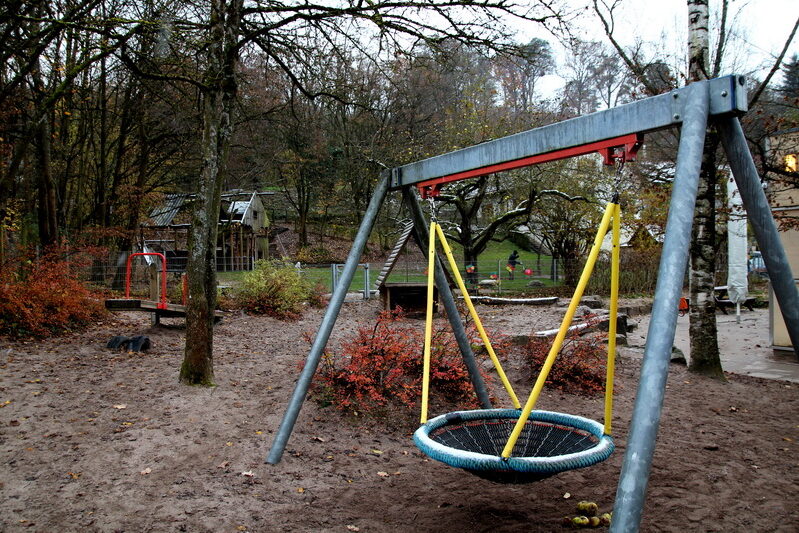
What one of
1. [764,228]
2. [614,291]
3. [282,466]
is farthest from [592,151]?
[282,466]

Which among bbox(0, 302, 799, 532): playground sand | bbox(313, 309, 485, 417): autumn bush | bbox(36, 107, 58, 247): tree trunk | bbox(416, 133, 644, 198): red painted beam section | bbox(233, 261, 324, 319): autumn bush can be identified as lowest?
bbox(0, 302, 799, 532): playground sand

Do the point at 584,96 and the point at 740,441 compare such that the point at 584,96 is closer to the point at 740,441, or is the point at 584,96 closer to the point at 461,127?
the point at 461,127

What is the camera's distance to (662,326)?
2266mm

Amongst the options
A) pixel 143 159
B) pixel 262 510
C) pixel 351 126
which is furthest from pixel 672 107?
pixel 351 126

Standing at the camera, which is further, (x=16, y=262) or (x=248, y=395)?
(x=16, y=262)

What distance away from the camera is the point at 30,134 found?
10.1 meters

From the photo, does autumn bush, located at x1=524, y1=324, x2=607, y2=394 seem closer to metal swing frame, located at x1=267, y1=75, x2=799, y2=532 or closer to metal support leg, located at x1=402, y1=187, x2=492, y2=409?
metal support leg, located at x1=402, y1=187, x2=492, y2=409

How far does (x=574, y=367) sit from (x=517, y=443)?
361 cm

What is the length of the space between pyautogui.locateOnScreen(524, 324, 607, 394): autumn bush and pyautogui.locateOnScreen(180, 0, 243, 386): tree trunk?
3641 millimetres

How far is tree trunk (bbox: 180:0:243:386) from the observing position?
5895 mm

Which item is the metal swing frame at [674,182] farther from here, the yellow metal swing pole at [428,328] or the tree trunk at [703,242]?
the tree trunk at [703,242]

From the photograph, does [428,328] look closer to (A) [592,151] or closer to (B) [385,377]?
(A) [592,151]

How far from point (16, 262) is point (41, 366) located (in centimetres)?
417

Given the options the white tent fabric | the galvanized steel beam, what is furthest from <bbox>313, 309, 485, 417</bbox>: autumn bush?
the white tent fabric
